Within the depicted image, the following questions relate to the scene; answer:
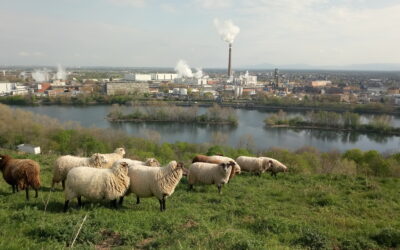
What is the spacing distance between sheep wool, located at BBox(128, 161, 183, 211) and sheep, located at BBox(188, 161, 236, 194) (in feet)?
3.74

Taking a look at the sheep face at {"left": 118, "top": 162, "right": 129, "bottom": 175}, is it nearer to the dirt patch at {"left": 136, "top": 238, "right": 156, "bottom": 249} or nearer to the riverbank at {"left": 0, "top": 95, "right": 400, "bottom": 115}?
the dirt patch at {"left": 136, "top": 238, "right": 156, "bottom": 249}

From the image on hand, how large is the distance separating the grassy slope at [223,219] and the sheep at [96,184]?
0.16m

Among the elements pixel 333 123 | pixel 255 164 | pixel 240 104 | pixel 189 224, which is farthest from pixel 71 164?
pixel 240 104

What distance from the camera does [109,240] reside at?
2643 mm

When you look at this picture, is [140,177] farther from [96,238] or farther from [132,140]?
[132,140]

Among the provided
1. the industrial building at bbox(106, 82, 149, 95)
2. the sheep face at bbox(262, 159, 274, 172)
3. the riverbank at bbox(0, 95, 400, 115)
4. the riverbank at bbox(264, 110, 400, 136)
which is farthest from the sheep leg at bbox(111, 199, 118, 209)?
the industrial building at bbox(106, 82, 149, 95)

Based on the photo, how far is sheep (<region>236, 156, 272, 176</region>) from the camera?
6.12m

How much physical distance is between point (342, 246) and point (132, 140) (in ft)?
39.7

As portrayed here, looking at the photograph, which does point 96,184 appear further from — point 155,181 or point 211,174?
point 211,174

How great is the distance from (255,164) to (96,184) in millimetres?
3689

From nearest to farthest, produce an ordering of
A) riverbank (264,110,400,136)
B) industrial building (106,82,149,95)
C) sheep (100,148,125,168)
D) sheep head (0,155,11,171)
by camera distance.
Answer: sheep head (0,155,11,171) < sheep (100,148,125,168) < riverbank (264,110,400,136) < industrial building (106,82,149,95)

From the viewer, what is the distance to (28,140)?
12.8m

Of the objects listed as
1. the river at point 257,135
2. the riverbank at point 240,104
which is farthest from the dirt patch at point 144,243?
the riverbank at point 240,104

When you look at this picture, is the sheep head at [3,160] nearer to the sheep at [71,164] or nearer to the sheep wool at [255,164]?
the sheep at [71,164]
